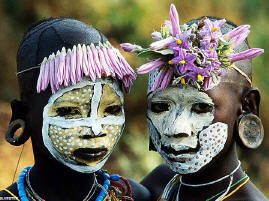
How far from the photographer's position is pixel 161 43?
12.4 feet

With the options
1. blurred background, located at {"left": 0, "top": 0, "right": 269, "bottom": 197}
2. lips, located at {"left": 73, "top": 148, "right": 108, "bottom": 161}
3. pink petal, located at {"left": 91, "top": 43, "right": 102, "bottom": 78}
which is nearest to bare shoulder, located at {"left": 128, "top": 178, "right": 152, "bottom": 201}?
lips, located at {"left": 73, "top": 148, "right": 108, "bottom": 161}

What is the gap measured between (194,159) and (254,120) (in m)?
0.51

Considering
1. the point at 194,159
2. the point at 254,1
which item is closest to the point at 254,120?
the point at 194,159

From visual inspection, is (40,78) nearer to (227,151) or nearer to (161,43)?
(161,43)

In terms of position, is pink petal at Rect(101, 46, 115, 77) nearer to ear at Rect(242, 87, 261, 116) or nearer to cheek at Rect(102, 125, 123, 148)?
cheek at Rect(102, 125, 123, 148)

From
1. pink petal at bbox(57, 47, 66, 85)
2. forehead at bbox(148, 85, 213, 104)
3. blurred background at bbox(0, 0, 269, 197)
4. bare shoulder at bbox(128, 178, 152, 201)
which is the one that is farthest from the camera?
blurred background at bbox(0, 0, 269, 197)

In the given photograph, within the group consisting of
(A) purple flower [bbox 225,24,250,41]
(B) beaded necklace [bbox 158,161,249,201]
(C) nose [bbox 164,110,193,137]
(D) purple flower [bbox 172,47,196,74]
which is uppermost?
(A) purple flower [bbox 225,24,250,41]

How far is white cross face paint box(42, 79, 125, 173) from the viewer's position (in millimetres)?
3764

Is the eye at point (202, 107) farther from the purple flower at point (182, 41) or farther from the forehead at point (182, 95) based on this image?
the purple flower at point (182, 41)

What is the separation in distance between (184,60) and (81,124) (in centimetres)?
79

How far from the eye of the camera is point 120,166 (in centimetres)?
902

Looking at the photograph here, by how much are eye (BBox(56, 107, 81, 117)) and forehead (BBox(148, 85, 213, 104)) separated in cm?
58

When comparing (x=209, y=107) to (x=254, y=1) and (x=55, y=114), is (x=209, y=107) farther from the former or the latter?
(x=254, y=1)

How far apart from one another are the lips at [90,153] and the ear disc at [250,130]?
3.13 ft
